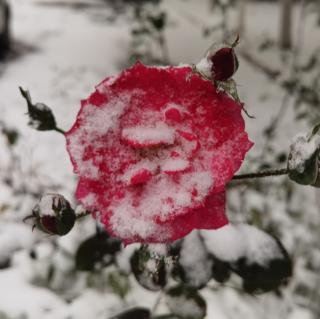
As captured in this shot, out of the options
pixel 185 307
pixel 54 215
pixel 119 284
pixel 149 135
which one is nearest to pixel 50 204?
pixel 54 215

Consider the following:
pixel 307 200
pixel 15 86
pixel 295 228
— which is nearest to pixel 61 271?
pixel 295 228

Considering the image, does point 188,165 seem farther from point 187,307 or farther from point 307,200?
point 307,200

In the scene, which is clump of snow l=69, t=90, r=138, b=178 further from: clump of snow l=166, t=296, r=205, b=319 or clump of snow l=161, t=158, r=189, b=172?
clump of snow l=166, t=296, r=205, b=319

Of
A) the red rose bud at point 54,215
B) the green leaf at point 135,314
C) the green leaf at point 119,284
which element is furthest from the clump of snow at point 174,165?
the green leaf at point 119,284

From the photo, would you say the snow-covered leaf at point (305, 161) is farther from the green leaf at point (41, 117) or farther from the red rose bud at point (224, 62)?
the green leaf at point (41, 117)

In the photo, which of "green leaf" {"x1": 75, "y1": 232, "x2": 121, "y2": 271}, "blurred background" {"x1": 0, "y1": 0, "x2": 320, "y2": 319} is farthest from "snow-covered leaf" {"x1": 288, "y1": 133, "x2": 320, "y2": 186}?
"green leaf" {"x1": 75, "y1": 232, "x2": 121, "y2": 271}

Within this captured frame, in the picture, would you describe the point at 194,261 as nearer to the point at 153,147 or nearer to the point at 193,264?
the point at 193,264
